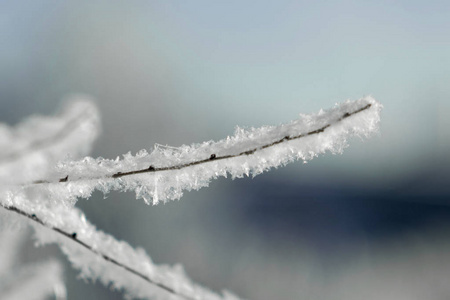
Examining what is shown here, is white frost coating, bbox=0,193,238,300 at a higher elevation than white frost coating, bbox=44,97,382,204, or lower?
lower

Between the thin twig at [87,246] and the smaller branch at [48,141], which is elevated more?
the smaller branch at [48,141]

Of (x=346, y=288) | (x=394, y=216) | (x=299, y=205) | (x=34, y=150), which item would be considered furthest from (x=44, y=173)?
(x=394, y=216)

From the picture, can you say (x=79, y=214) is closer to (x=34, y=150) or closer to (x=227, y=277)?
(x=34, y=150)

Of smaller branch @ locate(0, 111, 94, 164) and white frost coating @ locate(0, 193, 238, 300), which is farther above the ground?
smaller branch @ locate(0, 111, 94, 164)

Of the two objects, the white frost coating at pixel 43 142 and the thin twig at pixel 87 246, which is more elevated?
the white frost coating at pixel 43 142
